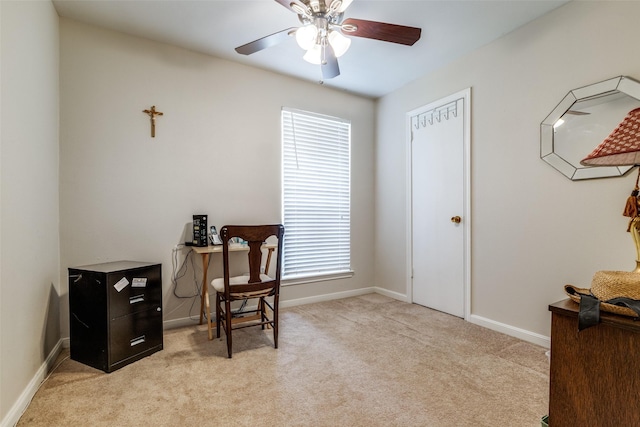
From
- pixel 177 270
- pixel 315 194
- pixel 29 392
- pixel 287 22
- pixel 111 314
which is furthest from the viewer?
pixel 315 194

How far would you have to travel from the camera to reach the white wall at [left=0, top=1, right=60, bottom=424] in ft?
5.12

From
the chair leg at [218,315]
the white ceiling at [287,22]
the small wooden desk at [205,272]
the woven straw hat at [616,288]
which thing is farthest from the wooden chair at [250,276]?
the woven straw hat at [616,288]

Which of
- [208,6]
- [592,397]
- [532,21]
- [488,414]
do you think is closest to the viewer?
[592,397]

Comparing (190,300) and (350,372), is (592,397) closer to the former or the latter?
(350,372)

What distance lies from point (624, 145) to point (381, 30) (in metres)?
1.47

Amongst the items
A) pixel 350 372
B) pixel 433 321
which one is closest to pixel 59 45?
pixel 350 372

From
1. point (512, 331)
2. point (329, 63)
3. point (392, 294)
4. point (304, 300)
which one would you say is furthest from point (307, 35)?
point (392, 294)

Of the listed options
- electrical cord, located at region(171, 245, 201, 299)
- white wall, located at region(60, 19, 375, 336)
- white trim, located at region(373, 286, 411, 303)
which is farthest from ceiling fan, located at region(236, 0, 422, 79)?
white trim, located at region(373, 286, 411, 303)

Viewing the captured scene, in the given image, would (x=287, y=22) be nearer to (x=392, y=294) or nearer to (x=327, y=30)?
(x=327, y=30)

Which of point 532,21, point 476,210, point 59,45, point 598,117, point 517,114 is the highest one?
point 532,21

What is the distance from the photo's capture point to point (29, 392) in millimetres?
1772

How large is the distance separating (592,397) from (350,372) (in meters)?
1.30

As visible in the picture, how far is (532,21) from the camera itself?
2535mm

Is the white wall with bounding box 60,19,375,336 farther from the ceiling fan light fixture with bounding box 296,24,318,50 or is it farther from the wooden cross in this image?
the ceiling fan light fixture with bounding box 296,24,318,50
